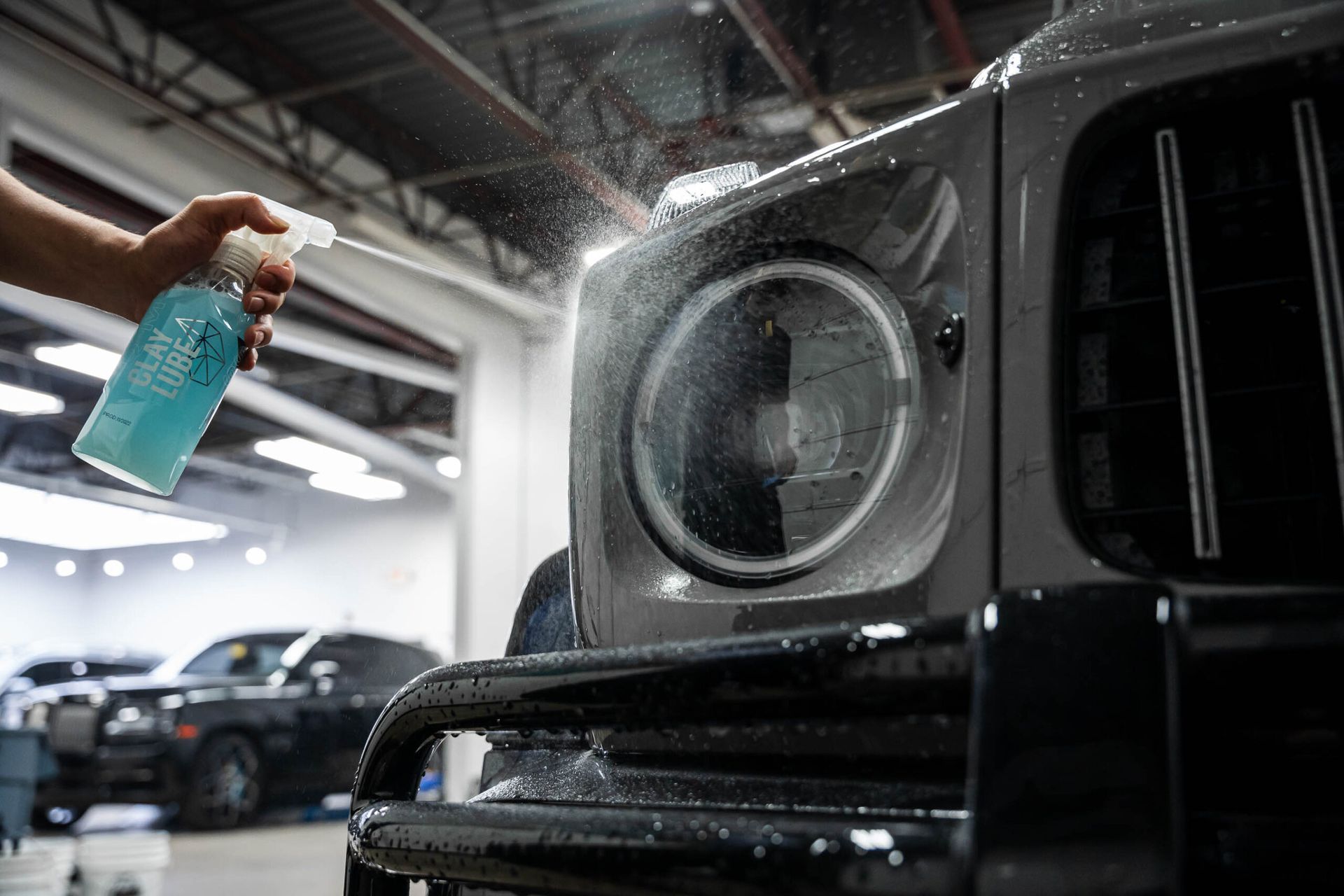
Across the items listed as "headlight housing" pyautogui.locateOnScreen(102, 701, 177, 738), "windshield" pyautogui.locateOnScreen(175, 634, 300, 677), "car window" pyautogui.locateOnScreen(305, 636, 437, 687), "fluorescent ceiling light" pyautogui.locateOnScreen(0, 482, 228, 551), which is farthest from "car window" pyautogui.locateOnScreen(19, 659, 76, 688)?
"fluorescent ceiling light" pyautogui.locateOnScreen(0, 482, 228, 551)

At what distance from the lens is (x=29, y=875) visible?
11.9 ft

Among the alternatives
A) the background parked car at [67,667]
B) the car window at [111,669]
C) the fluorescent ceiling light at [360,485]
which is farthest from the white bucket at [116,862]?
the fluorescent ceiling light at [360,485]

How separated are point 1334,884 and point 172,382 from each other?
1.12m

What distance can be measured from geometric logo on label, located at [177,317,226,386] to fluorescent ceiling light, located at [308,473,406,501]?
13721mm

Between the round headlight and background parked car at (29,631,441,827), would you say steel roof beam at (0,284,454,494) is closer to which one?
background parked car at (29,631,441,827)

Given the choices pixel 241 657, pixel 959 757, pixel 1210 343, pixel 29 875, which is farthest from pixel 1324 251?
pixel 241 657

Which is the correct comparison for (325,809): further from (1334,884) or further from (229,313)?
(1334,884)

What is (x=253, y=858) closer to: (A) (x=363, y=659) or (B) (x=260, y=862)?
(B) (x=260, y=862)

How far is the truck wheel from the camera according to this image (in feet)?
22.2

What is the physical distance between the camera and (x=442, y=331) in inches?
231

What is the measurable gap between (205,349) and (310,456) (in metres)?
13.3

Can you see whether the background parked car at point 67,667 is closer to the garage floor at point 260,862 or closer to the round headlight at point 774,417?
the garage floor at point 260,862

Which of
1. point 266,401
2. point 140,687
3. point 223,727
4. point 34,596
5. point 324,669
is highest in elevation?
point 266,401

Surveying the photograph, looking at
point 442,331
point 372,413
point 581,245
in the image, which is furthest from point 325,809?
point 581,245
